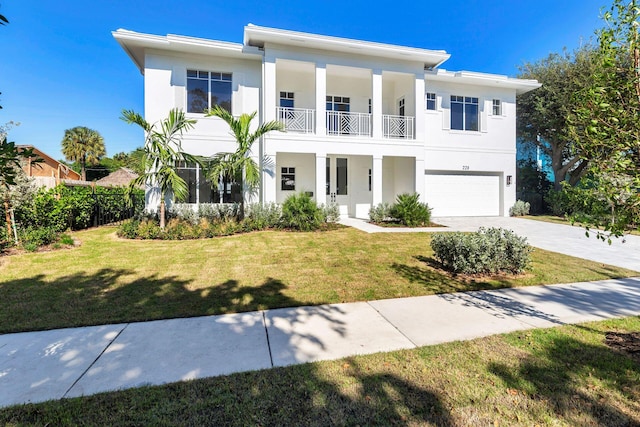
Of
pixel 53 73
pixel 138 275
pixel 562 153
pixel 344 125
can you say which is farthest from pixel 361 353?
pixel 562 153

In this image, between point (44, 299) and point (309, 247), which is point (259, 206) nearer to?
point (309, 247)

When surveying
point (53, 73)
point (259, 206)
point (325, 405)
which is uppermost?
point (53, 73)

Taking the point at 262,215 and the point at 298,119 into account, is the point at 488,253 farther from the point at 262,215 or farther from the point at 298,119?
the point at 298,119

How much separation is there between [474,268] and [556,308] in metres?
1.67

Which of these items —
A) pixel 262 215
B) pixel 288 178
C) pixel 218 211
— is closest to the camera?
pixel 262 215

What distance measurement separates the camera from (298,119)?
14.0 meters

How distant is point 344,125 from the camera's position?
1484 centimetres

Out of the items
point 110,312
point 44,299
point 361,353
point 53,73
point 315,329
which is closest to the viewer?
point 361,353

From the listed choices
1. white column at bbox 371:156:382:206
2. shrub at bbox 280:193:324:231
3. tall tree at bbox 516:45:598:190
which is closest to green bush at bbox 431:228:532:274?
shrub at bbox 280:193:324:231

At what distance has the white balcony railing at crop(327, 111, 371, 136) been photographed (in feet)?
47.6

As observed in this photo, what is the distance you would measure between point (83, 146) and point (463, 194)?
3970cm

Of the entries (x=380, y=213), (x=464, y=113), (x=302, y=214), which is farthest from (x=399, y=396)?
(x=464, y=113)

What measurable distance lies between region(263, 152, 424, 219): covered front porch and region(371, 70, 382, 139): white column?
1.27 metres

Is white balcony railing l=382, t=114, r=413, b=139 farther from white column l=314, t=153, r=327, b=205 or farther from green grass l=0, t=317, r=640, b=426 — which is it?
green grass l=0, t=317, r=640, b=426
